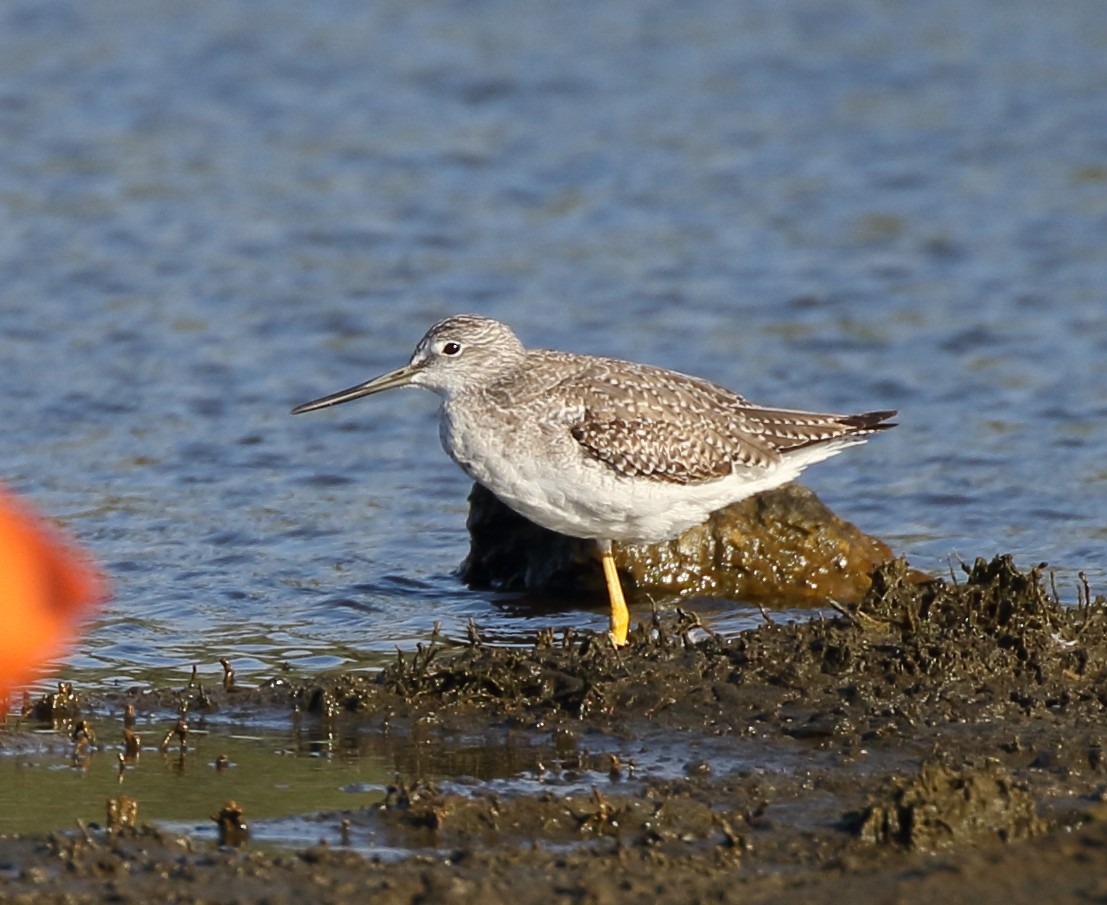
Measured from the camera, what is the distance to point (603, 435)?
9039 mm

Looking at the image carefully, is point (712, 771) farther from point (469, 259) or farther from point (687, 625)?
point (469, 259)

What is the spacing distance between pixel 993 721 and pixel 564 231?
9.73 meters

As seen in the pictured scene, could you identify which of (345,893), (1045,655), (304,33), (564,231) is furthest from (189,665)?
(304,33)

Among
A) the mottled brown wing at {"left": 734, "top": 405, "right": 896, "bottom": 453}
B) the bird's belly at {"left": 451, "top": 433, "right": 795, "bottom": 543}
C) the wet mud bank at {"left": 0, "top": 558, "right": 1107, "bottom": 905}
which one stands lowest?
the wet mud bank at {"left": 0, "top": 558, "right": 1107, "bottom": 905}

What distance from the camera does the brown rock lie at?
10000mm

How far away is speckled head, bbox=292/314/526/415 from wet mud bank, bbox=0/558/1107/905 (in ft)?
4.46

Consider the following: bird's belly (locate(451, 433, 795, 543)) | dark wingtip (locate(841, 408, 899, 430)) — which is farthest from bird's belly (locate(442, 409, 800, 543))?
dark wingtip (locate(841, 408, 899, 430))

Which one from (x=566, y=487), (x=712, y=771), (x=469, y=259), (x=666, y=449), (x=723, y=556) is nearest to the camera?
(x=712, y=771)

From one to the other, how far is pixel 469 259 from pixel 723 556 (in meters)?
6.36

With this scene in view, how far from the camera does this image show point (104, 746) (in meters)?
7.37

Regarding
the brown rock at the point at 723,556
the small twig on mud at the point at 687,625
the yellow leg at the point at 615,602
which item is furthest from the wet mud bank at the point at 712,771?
the brown rock at the point at 723,556

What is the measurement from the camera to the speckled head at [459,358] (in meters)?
9.49

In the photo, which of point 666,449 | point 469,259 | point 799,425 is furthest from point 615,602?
point 469,259

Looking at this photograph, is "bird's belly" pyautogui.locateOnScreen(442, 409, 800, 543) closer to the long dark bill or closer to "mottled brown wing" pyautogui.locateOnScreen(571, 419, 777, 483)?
"mottled brown wing" pyautogui.locateOnScreen(571, 419, 777, 483)
